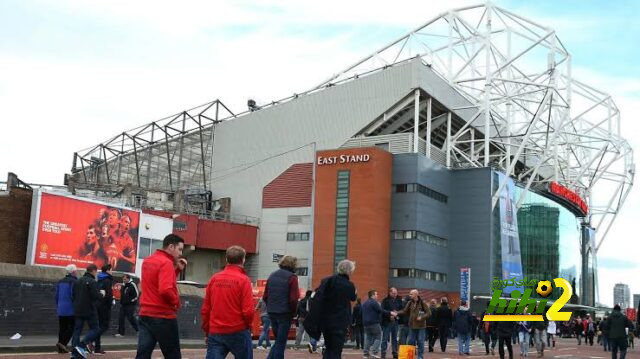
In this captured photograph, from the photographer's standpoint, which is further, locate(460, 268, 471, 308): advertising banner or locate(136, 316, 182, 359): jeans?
locate(460, 268, 471, 308): advertising banner

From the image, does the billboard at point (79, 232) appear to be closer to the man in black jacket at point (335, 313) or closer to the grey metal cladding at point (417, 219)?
the grey metal cladding at point (417, 219)

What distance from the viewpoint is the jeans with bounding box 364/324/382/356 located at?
16719 mm

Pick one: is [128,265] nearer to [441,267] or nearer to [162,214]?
[162,214]

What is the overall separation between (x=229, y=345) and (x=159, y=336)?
72 cm

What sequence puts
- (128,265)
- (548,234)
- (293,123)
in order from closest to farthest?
(128,265)
(293,123)
(548,234)

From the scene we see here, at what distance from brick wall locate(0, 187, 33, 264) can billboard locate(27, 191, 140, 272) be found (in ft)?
2.18

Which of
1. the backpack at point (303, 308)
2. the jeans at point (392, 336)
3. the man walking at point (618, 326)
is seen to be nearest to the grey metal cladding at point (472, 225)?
the man walking at point (618, 326)

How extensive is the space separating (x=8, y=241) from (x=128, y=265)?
7.68 meters

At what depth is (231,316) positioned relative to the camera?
7902 millimetres

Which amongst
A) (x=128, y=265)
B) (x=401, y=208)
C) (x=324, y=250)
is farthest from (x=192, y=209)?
(x=128, y=265)

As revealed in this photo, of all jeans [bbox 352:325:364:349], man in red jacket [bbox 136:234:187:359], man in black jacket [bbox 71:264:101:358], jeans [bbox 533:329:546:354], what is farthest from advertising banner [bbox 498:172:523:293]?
man in red jacket [bbox 136:234:187:359]

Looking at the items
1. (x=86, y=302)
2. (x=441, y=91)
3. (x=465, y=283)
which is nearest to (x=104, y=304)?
(x=86, y=302)

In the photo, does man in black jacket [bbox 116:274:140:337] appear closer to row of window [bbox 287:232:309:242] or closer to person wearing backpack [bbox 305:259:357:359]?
person wearing backpack [bbox 305:259:357:359]

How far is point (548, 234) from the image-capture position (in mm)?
66750
